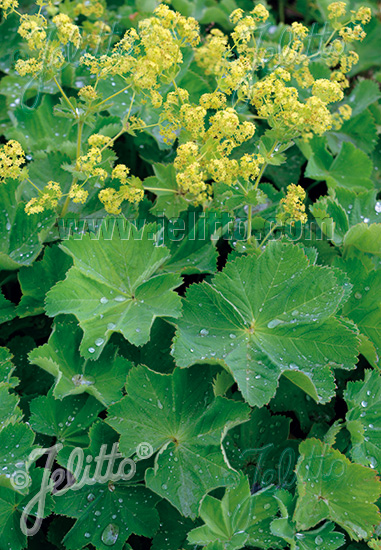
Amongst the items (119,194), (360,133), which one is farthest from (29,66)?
(360,133)

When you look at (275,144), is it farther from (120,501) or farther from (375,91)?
(375,91)

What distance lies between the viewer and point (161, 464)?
46.8 inches

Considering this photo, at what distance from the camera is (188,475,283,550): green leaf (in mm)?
1135

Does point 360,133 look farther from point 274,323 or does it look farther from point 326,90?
point 274,323

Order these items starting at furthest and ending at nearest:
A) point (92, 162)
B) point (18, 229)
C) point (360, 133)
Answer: point (360, 133)
point (18, 229)
point (92, 162)

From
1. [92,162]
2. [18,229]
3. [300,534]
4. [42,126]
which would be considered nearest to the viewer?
[300,534]

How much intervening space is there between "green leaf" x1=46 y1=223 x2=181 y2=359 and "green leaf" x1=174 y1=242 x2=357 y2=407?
8 centimetres

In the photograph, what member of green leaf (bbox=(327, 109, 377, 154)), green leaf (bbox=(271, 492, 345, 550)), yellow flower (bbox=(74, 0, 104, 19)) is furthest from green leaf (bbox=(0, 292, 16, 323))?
green leaf (bbox=(327, 109, 377, 154))

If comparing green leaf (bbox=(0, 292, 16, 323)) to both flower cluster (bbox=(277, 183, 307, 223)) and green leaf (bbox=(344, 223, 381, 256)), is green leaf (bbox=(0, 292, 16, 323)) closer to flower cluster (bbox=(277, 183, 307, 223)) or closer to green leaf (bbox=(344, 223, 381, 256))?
flower cluster (bbox=(277, 183, 307, 223))

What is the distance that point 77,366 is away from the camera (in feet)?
4.33

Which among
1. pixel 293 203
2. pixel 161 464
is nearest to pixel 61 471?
pixel 161 464

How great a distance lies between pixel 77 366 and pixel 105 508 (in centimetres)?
35

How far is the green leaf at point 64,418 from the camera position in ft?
4.17

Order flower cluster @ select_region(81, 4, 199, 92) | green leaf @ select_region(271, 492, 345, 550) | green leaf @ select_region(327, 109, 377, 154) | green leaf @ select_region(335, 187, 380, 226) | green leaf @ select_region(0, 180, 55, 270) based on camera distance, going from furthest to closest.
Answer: green leaf @ select_region(327, 109, 377, 154) → green leaf @ select_region(335, 187, 380, 226) → green leaf @ select_region(0, 180, 55, 270) → flower cluster @ select_region(81, 4, 199, 92) → green leaf @ select_region(271, 492, 345, 550)
